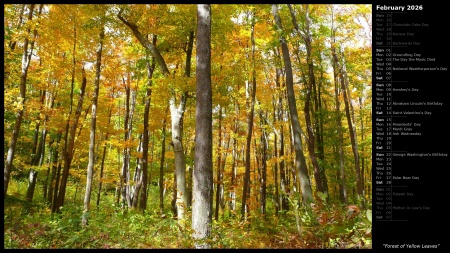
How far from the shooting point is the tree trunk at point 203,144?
6102 mm

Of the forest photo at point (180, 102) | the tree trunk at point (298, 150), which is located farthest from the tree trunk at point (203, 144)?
the tree trunk at point (298, 150)

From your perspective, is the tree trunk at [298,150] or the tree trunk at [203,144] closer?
the tree trunk at [203,144]

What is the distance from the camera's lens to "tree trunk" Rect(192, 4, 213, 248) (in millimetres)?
6102

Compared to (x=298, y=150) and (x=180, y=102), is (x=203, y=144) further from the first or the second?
(x=298, y=150)

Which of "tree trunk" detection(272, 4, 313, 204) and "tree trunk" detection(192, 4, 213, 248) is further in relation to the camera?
"tree trunk" detection(272, 4, 313, 204)

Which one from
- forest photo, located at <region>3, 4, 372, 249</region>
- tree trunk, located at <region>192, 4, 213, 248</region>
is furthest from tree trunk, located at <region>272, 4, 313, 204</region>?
tree trunk, located at <region>192, 4, 213, 248</region>

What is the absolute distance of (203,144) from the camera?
651cm

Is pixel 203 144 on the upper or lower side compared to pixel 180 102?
lower

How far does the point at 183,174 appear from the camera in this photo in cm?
1010

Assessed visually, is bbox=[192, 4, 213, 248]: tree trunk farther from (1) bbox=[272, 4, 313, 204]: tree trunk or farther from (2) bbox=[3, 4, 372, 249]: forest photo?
(1) bbox=[272, 4, 313, 204]: tree trunk

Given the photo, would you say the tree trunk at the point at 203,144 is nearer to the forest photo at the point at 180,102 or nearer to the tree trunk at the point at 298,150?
the forest photo at the point at 180,102

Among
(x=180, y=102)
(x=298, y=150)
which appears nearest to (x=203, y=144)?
(x=180, y=102)
